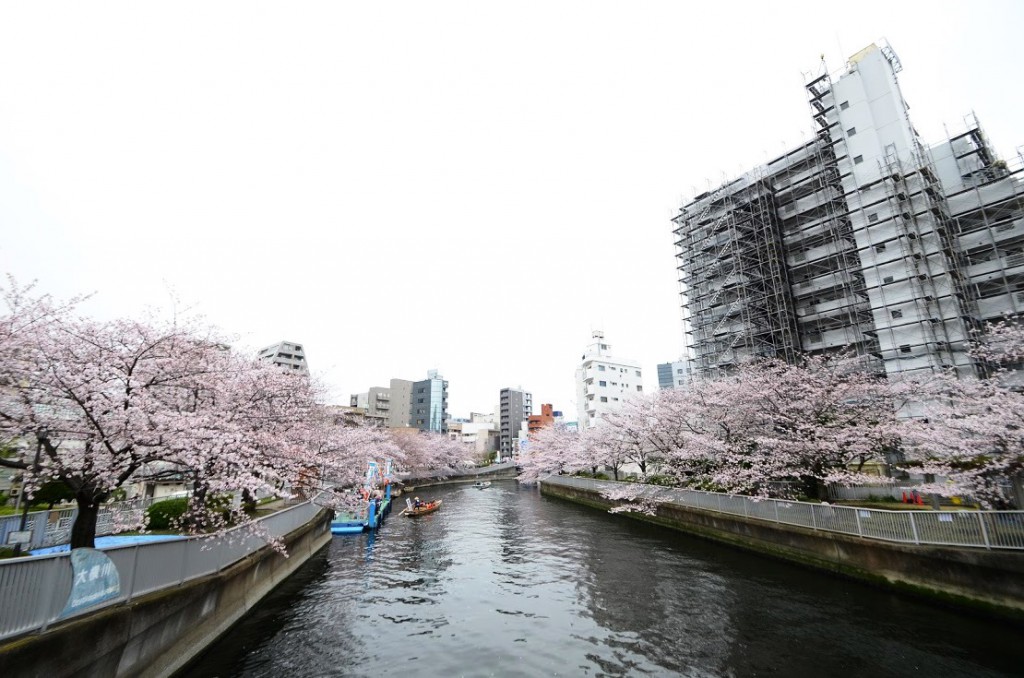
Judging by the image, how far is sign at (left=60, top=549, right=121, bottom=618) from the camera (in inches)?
278

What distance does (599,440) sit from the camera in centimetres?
4375

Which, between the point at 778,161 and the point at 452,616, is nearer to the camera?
the point at 452,616

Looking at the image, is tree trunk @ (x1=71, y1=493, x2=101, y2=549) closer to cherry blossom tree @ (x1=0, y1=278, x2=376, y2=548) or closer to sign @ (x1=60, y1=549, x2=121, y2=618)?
cherry blossom tree @ (x1=0, y1=278, x2=376, y2=548)

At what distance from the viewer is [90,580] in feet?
24.3

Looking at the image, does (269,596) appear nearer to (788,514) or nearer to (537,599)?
(537,599)

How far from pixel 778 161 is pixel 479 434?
99.0m

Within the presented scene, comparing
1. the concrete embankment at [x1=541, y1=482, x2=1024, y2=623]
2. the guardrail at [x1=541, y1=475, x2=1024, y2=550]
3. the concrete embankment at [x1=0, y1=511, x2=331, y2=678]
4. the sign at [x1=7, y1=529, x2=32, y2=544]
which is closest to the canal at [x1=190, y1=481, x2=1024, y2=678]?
the concrete embankment at [x1=541, y1=482, x2=1024, y2=623]

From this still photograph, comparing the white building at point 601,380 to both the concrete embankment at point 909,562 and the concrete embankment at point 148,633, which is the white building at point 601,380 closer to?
the concrete embankment at point 909,562

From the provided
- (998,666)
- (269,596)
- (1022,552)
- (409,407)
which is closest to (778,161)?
(1022,552)

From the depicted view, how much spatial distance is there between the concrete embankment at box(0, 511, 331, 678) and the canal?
0.66 metres

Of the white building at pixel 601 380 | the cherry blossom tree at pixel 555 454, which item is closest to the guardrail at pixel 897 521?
the cherry blossom tree at pixel 555 454

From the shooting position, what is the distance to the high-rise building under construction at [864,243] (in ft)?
108

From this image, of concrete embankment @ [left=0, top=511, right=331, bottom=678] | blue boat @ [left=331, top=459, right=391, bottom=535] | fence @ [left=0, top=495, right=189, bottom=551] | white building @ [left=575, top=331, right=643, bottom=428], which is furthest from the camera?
white building @ [left=575, top=331, right=643, bottom=428]

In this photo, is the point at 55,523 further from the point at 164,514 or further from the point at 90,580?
the point at 90,580
